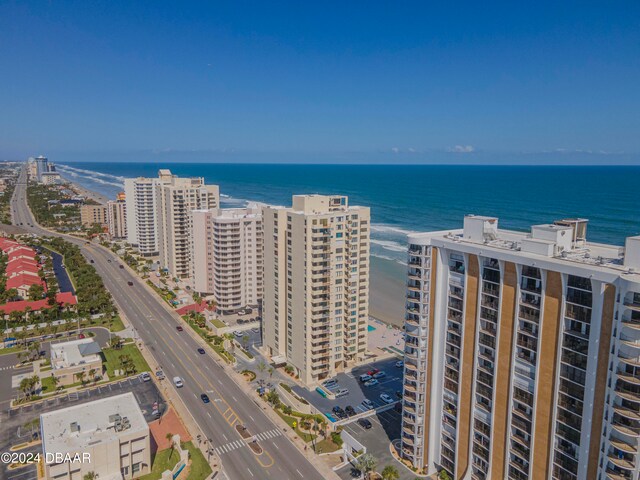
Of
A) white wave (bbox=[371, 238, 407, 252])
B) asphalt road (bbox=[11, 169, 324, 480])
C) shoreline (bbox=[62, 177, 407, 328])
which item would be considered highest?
white wave (bbox=[371, 238, 407, 252])

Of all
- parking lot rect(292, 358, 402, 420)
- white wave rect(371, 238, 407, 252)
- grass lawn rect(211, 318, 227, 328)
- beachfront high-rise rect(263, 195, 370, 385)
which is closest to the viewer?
parking lot rect(292, 358, 402, 420)

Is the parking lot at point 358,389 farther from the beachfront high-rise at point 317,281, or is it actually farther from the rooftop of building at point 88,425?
the rooftop of building at point 88,425

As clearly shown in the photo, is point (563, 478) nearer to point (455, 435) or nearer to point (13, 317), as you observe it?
point (455, 435)

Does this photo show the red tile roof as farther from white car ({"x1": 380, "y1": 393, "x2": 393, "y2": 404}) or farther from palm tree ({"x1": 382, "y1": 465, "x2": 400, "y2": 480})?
palm tree ({"x1": 382, "y1": 465, "x2": 400, "y2": 480})

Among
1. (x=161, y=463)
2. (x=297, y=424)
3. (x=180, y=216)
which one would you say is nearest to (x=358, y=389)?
(x=297, y=424)

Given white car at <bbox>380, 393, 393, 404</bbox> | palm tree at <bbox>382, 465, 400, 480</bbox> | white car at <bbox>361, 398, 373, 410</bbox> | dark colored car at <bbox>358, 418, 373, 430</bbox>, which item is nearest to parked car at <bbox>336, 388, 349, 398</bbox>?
white car at <bbox>361, 398, 373, 410</bbox>

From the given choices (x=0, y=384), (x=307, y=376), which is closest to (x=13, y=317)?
(x=0, y=384)

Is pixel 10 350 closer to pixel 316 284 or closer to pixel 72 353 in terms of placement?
pixel 72 353

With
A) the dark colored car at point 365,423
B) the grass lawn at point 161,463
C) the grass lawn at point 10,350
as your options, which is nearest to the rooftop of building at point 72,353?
the grass lawn at point 10,350
